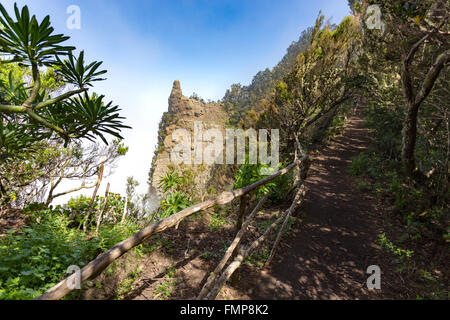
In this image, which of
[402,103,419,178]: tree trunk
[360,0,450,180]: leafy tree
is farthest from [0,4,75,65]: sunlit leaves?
[402,103,419,178]: tree trunk

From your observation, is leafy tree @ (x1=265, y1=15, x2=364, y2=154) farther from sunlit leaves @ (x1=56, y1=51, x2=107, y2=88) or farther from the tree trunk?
sunlit leaves @ (x1=56, y1=51, x2=107, y2=88)

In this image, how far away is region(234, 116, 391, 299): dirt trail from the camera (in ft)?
8.59

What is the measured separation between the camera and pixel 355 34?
296 inches

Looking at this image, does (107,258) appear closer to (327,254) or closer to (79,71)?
(79,71)

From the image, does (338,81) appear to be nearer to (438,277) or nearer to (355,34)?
(355,34)

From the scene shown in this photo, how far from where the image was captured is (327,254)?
3.34 metres

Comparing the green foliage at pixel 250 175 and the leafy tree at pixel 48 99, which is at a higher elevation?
the leafy tree at pixel 48 99

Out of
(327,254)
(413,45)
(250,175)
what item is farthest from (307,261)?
(413,45)

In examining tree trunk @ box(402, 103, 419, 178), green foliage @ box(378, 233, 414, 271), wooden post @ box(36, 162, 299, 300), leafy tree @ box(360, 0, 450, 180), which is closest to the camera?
wooden post @ box(36, 162, 299, 300)

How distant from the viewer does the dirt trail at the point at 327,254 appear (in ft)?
8.59

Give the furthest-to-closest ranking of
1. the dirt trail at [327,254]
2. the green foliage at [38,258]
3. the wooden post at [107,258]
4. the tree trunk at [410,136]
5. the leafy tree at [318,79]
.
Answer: the leafy tree at [318,79]
the tree trunk at [410,136]
the dirt trail at [327,254]
the green foliage at [38,258]
the wooden post at [107,258]

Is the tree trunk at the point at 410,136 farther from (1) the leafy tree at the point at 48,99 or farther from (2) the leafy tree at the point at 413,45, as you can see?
(1) the leafy tree at the point at 48,99

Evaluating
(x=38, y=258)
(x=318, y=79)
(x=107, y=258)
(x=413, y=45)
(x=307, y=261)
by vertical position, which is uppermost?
(x=318, y=79)

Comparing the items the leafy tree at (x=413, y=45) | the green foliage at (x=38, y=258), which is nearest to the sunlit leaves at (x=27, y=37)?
the green foliage at (x=38, y=258)
